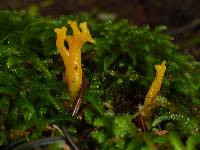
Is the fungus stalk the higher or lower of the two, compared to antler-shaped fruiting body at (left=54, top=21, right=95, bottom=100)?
lower

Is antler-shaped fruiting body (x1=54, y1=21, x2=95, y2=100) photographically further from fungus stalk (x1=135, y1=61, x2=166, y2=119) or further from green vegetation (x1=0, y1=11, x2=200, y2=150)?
fungus stalk (x1=135, y1=61, x2=166, y2=119)

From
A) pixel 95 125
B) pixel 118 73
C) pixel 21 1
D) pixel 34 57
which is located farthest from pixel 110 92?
pixel 21 1

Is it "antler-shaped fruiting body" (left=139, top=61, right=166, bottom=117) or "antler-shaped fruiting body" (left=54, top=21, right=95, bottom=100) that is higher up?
"antler-shaped fruiting body" (left=54, top=21, right=95, bottom=100)

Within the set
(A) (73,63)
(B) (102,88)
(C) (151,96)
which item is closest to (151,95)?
(C) (151,96)

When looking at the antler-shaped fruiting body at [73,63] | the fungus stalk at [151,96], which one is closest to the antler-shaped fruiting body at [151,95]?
the fungus stalk at [151,96]

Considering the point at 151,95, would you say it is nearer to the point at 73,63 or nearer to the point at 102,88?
the point at 102,88

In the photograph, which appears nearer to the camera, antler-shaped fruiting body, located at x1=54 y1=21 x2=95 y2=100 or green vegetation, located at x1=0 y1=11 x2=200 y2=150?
green vegetation, located at x1=0 y1=11 x2=200 y2=150

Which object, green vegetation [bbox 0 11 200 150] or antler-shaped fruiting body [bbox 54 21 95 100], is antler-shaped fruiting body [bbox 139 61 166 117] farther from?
antler-shaped fruiting body [bbox 54 21 95 100]

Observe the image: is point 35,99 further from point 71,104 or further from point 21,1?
point 21,1

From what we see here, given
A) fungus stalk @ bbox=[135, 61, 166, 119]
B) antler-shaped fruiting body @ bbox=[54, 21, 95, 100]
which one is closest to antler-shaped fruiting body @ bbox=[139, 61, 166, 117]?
fungus stalk @ bbox=[135, 61, 166, 119]

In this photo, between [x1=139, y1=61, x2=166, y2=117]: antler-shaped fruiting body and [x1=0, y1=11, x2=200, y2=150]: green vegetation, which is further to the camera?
[x1=139, y1=61, x2=166, y2=117]: antler-shaped fruiting body
